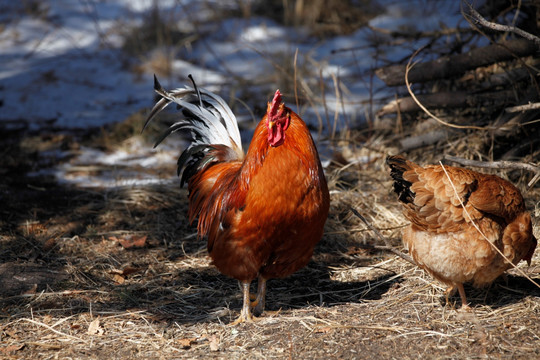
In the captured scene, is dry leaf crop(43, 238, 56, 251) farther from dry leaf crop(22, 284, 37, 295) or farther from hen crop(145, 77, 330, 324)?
hen crop(145, 77, 330, 324)

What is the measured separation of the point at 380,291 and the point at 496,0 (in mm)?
3395

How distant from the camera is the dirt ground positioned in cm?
323

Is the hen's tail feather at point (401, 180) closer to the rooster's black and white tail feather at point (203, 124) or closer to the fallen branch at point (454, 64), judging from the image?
the rooster's black and white tail feather at point (203, 124)

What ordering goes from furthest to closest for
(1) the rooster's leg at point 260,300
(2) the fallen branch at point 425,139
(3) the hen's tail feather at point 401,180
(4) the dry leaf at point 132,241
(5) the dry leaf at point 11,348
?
(2) the fallen branch at point 425,139 < (4) the dry leaf at point 132,241 < (1) the rooster's leg at point 260,300 < (3) the hen's tail feather at point 401,180 < (5) the dry leaf at point 11,348

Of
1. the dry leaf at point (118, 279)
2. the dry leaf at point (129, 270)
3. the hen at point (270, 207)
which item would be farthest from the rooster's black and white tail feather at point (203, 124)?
the dry leaf at point (118, 279)

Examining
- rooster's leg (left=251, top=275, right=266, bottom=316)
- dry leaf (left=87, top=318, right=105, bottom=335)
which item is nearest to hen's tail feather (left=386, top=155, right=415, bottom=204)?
rooster's leg (left=251, top=275, right=266, bottom=316)

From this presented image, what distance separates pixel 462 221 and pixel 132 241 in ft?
9.54

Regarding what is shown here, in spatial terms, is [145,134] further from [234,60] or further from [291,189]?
[291,189]

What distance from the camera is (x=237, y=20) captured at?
1029 cm

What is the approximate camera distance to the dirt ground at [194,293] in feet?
10.6

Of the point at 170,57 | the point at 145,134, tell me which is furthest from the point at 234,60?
the point at 145,134

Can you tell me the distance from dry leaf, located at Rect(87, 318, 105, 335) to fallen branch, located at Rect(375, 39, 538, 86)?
11.6ft

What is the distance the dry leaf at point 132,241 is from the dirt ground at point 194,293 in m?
0.01

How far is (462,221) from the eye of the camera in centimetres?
327
